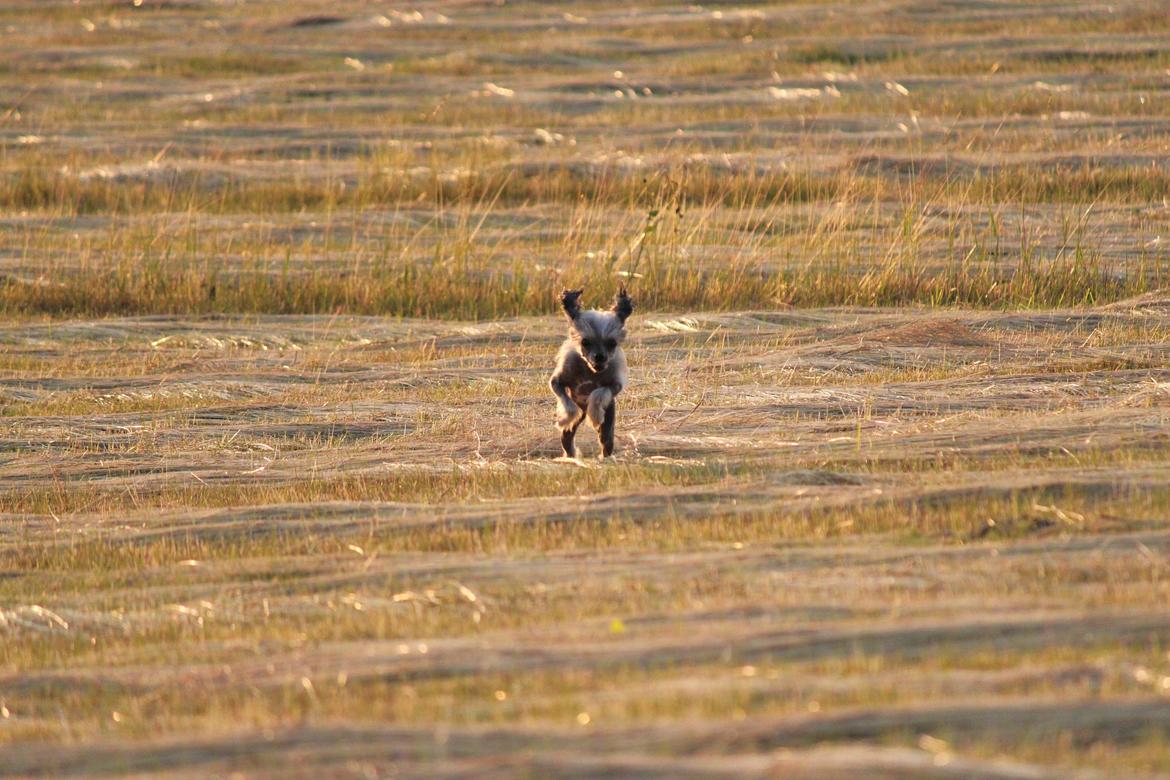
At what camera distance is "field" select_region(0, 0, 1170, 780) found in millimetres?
5352

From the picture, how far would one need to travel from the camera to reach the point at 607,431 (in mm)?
9875

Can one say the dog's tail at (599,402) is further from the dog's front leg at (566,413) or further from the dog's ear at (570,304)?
the dog's ear at (570,304)

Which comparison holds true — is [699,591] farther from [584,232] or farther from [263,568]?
[584,232]

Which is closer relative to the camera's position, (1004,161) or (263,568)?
(263,568)

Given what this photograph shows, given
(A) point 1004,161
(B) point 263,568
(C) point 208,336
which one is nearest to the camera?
(B) point 263,568

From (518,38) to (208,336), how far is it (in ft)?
92.6

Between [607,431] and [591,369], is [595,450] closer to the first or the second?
[607,431]

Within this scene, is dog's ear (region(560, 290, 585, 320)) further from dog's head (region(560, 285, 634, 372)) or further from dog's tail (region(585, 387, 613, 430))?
dog's tail (region(585, 387, 613, 430))

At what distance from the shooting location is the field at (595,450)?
535 cm

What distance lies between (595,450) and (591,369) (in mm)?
1149

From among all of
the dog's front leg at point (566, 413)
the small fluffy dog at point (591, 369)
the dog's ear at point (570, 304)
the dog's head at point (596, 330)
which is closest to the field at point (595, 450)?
the dog's front leg at point (566, 413)

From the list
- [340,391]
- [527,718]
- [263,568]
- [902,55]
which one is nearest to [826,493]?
[263,568]

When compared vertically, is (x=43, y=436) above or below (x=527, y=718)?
below

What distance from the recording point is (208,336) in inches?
634
